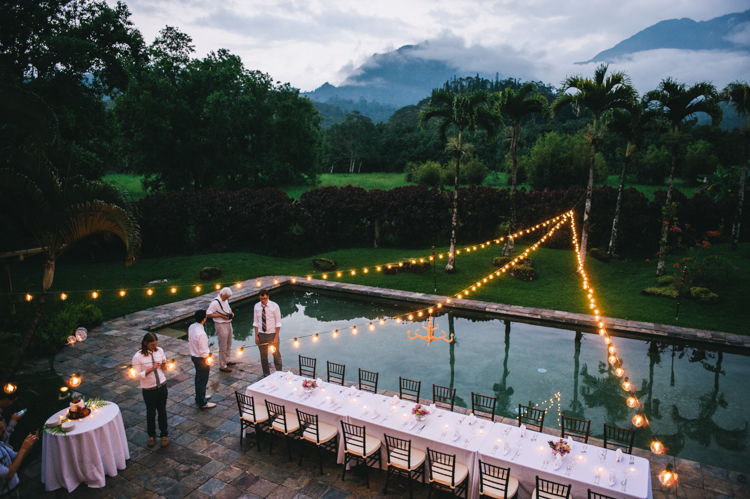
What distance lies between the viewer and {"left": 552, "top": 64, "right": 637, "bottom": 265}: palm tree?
13945mm

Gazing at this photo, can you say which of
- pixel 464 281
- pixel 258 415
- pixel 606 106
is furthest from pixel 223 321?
pixel 606 106

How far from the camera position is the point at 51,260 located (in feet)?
23.9

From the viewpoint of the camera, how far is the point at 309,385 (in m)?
7.29

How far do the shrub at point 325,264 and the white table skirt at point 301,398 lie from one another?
10.9m

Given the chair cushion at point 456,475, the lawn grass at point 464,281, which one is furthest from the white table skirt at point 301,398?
the lawn grass at point 464,281

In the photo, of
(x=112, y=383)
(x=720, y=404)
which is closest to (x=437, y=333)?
(x=720, y=404)

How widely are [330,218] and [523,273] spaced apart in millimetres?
10245

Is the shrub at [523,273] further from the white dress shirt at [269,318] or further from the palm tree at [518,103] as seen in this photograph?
the white dress shirt at [269,318]

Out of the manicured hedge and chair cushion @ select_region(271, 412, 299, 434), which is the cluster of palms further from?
chair cushion @ select_region(271, 412, 299, 434)

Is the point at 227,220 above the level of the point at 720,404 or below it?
above

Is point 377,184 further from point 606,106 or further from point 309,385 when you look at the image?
point 309,385

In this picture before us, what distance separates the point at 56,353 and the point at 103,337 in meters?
1.18

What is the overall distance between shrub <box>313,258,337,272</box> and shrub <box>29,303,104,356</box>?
27.9 ft

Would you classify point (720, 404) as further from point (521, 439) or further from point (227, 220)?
point (227, 220)
